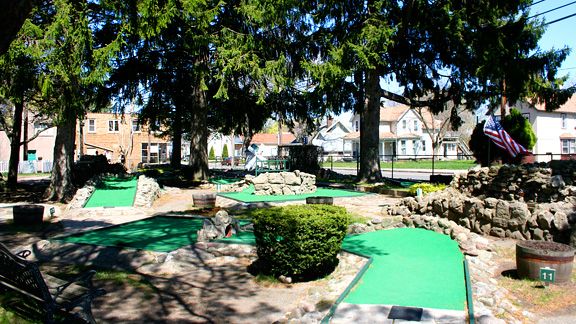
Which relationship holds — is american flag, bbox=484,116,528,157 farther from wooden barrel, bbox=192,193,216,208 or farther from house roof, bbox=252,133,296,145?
house roof, bbox=252,133,296,145

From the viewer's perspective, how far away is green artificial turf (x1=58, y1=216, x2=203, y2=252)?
1002cm

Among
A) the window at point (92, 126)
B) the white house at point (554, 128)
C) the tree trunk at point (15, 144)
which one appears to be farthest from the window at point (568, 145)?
the window at point (92, 126)

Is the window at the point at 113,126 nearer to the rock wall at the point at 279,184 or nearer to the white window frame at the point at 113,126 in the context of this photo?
the white window frame at the point at 113,126

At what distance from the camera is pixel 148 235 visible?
11188 mm

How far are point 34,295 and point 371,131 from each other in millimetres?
20163

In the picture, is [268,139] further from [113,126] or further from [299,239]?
[299,239]

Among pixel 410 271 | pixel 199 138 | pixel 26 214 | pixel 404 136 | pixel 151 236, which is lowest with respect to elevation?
pixel 151 236

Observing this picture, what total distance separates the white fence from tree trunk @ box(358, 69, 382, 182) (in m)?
36.4

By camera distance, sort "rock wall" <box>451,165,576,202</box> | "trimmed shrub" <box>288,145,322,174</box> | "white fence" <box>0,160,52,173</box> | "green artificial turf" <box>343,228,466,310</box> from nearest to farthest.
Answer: "green artificial turf" <box>343,228,466,310</box>
"rock wall" <box>451,165,576,202</box>
"trimmed shrub" <box>288,145,322,174</box>
"white fence" <box>0,160,52,173</box>

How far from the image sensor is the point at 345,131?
69.2 m

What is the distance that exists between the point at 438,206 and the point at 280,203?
21.7 ft

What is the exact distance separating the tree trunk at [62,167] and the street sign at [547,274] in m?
17.1

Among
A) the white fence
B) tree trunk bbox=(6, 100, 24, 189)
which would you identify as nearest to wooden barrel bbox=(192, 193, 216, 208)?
tree trunk bbox=(6, 100, 24, 189)

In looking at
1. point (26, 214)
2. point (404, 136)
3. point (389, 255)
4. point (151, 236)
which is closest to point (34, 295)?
point (389, 255)
